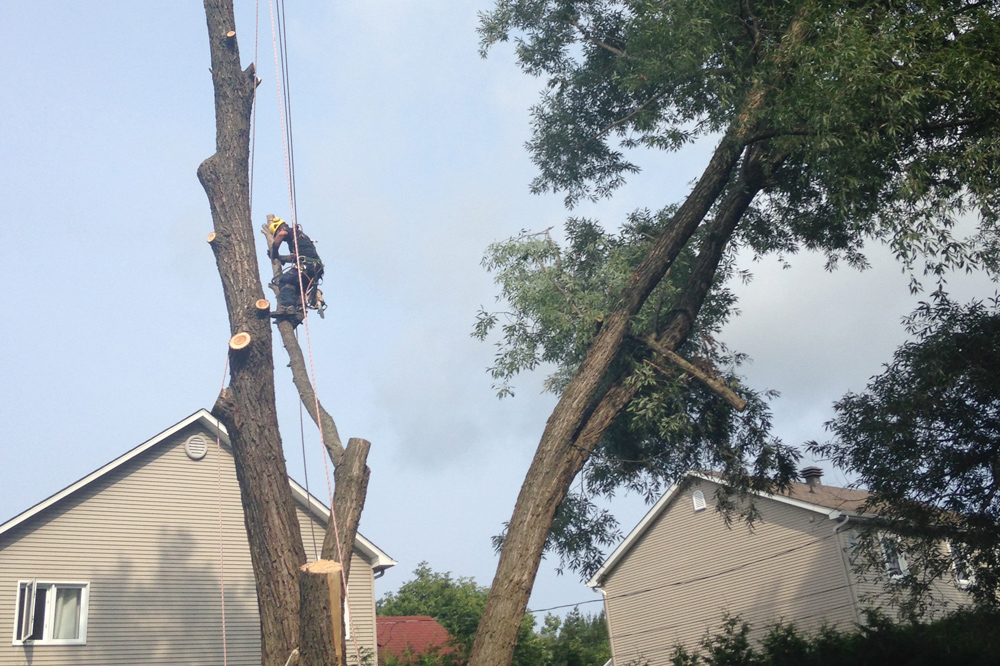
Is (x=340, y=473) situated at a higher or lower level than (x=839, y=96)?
lower

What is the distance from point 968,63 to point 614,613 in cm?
1928

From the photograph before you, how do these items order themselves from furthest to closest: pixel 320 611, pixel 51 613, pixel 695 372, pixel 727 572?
pixel 727 572 → pixel 51 613 → pixel 695 372 → pixel 320 611

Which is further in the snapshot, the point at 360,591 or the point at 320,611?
the point at 360,591

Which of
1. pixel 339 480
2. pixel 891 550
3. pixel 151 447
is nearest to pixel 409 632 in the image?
pixel 151 447

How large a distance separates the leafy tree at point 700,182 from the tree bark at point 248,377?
5.80 feet

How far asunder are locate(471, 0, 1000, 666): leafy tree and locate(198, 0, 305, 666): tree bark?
5.80 feet

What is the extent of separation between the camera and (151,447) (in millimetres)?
16594

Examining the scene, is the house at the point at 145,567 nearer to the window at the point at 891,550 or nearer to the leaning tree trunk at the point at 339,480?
the leaning tree trunk at the point at 339,480

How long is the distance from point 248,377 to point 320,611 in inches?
80.9

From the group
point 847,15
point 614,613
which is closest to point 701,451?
point 847,15

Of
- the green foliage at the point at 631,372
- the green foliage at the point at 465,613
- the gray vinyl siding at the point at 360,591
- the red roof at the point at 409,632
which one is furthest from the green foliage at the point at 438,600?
the green foliage at the point at 631,372

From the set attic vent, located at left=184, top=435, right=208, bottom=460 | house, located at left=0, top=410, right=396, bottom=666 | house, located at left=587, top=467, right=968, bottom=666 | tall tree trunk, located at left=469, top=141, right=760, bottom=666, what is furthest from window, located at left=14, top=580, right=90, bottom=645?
house, located at left=587, top=467, right=968, bottom=666

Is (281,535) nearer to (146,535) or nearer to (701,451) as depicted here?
(701,451)

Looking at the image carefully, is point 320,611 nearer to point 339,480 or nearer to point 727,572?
point 339,480
